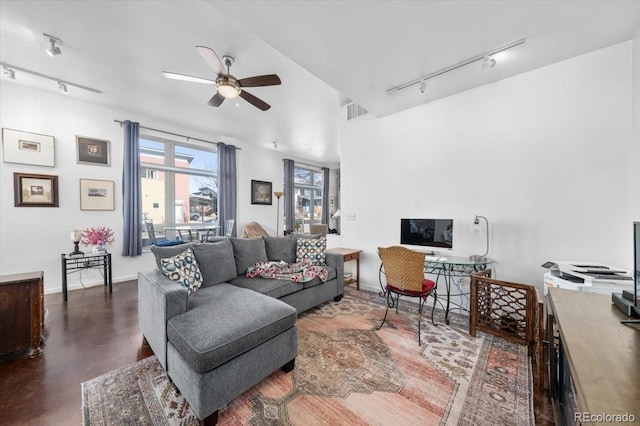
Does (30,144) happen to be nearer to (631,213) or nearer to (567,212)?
(567,212)

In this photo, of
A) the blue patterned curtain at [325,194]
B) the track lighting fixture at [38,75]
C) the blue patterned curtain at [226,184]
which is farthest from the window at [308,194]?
the track lighting fixture at [38,75]

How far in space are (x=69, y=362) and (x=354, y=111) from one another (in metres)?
4.39

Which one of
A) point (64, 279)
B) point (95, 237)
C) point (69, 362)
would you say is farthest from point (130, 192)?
point (69, 362)

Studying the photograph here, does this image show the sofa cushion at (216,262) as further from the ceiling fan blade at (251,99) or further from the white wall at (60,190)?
the white wall at (60,190)

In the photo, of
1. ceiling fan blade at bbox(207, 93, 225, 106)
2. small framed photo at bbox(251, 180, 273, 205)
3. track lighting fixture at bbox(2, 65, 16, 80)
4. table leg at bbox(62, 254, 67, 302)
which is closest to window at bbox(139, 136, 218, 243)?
small framed photo at bbox(251, 180, 273, 205)

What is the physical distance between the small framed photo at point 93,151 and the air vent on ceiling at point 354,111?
4176 millimetres

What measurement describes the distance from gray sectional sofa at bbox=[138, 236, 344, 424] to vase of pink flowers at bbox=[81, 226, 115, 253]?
234 cm

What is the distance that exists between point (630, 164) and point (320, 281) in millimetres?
3115

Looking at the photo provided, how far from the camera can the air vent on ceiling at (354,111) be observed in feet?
12.7

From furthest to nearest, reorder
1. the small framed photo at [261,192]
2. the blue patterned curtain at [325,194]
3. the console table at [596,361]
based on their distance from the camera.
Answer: the blue patterned curtain at [325,194] → the small framed photo at [261,192] → the console table at [596,361]

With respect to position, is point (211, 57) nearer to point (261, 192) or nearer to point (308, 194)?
point (261, 192)

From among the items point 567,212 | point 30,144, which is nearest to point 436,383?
point 567,212

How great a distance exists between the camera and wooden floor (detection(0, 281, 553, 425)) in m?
1.47

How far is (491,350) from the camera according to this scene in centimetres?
212
